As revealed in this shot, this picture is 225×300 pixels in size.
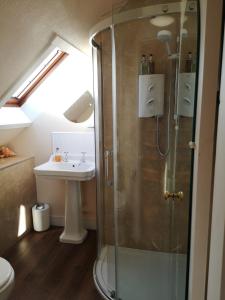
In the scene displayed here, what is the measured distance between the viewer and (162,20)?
1809 millimetres

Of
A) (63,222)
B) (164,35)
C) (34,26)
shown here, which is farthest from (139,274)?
(34,26)

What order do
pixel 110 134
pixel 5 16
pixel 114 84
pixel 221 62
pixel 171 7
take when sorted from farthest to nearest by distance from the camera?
pixel 110 134 < pixel 114 84 < pixel 171 7 < pixel 5 16 < pixel 221 62

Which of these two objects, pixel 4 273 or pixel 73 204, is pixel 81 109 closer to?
pixel 73 204

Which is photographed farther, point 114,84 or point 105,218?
point 105,218

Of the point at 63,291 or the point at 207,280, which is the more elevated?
the point at 207,280

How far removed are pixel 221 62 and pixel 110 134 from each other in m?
1.52

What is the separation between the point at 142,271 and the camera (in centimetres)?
196

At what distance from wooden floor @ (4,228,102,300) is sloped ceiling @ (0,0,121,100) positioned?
1.67 metres

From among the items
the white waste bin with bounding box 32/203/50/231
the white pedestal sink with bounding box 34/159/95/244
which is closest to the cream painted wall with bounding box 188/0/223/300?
the white pedestal sink with bounding box 34/159/95/244

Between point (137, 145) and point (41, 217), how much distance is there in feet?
5.12

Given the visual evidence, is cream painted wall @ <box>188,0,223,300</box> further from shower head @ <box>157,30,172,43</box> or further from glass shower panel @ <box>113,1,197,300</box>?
shower head @ <box>157,30,172,43</box>

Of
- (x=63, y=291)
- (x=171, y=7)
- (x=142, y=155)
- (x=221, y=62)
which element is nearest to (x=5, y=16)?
(x=171, y=7)

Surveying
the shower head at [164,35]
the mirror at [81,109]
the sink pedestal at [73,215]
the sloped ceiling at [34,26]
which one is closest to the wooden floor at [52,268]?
the sink pedestal at [73,215]

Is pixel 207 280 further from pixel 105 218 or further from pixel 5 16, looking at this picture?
pixel 5 16
